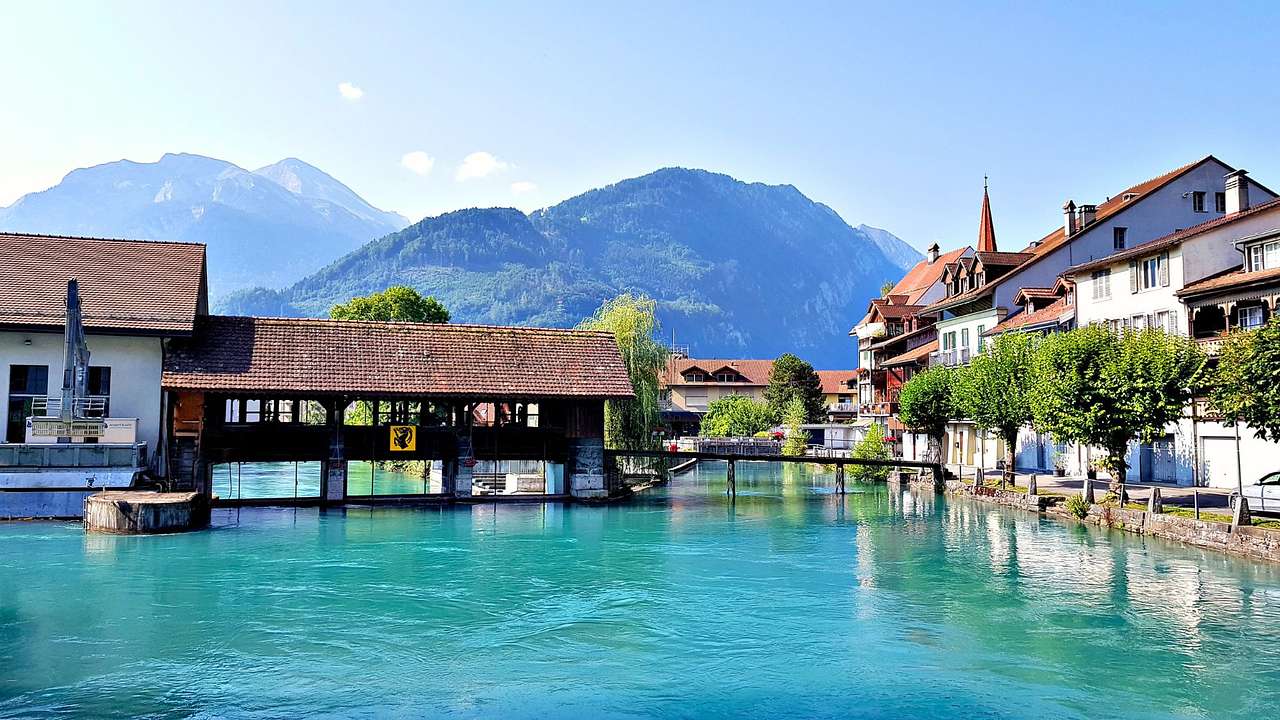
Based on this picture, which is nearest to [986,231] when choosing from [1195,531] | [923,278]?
[923,278]

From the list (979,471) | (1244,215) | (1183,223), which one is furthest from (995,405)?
(1183,223)

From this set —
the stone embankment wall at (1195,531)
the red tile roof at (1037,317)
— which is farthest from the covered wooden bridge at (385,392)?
the red tile roof at (1037,317)

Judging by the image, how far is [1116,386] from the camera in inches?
1224

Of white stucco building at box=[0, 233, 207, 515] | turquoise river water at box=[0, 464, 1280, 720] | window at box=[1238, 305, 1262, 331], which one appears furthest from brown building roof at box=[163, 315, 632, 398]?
window at box=[1238, 305, 1262, 331]

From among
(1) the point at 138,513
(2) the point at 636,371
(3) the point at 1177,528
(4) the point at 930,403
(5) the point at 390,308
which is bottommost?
(3) the point at 1177,528

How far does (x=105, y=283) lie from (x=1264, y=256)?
3852 centimetres

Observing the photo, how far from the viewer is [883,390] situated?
229 feet

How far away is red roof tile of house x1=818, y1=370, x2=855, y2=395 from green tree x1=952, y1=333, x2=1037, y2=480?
185 feet

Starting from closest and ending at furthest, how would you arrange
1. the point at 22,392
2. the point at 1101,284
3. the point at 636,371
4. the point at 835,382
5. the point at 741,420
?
1. the point at 22,392
2. the point at 1101,284
3. the point at 636,371
4. the point at 741,420
5. the point at 835,382

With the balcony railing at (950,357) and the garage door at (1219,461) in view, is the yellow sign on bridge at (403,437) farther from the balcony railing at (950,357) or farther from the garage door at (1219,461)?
the balcony railing at (950,357)

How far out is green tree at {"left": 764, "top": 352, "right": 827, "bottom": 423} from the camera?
87.4m

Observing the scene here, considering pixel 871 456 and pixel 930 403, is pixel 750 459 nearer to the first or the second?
pixel 871 456

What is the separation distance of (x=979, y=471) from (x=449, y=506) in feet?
73.5

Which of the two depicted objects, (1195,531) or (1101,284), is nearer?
(1195,531)
